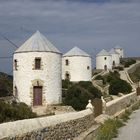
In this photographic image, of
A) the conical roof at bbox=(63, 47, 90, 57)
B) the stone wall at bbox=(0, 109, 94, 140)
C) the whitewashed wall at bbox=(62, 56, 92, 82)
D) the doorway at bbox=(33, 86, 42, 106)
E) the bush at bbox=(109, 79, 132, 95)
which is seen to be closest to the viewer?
the stone wall at bbox=(0, 109, 94, 140)

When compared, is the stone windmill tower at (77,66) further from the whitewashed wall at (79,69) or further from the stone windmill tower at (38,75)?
the stone windmill tower at (38,75)

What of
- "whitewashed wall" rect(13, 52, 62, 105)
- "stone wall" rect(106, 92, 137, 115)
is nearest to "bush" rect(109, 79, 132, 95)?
"stone wall" rect(106, 92, 137, 115)

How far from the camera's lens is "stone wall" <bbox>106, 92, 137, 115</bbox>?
27.8m

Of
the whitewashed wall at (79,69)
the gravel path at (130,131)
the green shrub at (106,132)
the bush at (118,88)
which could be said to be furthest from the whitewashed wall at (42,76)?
the whitewashed wall at (79,69)

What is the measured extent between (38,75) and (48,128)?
970 inches

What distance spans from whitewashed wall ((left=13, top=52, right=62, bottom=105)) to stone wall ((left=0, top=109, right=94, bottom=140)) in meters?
18.3

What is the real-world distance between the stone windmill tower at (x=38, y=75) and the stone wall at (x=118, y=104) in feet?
19.2

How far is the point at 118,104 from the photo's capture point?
32062 millimetres

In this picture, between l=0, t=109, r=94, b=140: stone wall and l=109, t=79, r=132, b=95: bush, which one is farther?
l=109, t=79, r=132, b=95: bush

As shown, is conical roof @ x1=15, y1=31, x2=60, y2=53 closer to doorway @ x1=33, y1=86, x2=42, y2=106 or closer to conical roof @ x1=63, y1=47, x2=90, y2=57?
doorway @ x1=33, y1=86, x2=42, y2=106

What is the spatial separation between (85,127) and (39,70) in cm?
1919

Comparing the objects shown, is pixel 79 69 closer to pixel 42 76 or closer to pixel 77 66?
pixel 77 66

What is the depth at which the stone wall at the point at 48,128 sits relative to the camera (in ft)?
33.0

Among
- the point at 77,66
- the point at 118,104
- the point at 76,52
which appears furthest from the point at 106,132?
the point at 76,52
